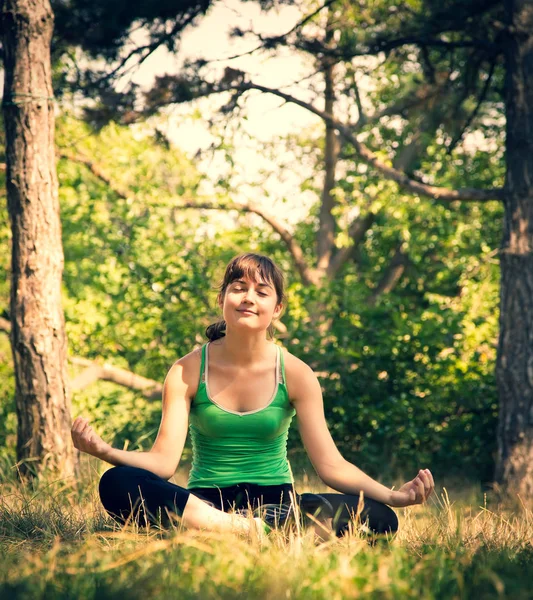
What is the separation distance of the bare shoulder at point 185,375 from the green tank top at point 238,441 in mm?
35

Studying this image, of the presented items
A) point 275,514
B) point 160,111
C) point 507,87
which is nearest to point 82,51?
point 160,111

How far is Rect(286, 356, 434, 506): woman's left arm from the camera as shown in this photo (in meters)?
3.46

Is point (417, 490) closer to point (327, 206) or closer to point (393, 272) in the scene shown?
point (393, 272)

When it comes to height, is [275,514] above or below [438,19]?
below

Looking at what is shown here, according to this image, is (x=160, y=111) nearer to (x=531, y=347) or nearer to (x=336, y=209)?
(x=531, y=347)

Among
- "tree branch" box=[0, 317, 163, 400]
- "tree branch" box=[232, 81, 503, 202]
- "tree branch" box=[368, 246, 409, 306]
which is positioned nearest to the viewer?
"tree branch" box=[232, 81, 503, 202]

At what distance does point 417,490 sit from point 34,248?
355 centimetres

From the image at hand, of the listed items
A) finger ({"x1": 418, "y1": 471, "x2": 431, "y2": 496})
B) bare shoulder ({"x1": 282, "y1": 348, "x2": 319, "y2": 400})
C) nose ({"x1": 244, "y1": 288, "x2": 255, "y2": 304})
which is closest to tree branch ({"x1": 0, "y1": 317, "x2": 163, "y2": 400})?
bare shoulder ({"x1": 282, "y1": 348, "x2": 319, "y2": 400})

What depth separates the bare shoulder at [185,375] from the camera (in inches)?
146

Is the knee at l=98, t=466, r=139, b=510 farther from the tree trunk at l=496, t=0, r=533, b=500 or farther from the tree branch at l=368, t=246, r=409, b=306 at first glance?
the tree branch at l=368, t=246, r=409, b=306

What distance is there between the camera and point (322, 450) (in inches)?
144

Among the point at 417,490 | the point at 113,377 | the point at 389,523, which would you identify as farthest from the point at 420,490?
the point at 113,377

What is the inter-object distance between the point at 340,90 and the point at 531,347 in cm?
741

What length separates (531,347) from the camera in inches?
257
